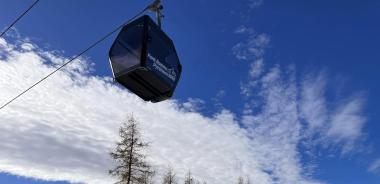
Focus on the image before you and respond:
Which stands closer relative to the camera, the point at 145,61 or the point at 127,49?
the point at 145,61

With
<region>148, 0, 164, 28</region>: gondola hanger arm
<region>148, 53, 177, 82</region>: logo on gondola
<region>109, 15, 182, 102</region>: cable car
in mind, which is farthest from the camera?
<region>148, 0, 164, 28</region>: gondola hanger arm

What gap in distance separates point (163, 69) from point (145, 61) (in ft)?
2.39

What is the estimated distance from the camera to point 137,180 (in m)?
30.3

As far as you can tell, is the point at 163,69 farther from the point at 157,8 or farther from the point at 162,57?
the point at 157,8

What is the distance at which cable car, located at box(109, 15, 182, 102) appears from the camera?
326 inches

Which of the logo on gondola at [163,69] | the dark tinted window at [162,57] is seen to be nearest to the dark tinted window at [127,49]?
the dark tinted window at [162,57]

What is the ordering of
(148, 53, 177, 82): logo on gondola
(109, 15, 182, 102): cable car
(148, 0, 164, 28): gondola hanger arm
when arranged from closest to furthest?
(109, 15, 182, 102): cable car → (148, 53, 177, 82): logo on gondola → (148, 0, 164, 28): gondola hanger arm

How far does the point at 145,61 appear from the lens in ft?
26.7

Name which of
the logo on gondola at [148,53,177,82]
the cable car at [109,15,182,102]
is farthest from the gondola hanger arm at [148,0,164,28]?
the logo on gondola at [148,53,177,82]

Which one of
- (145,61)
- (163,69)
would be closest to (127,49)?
(145,61)

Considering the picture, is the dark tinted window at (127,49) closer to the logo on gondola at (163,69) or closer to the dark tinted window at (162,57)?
the dark tinted window at (162,57)

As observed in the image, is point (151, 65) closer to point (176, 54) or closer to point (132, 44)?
point (132, 44)

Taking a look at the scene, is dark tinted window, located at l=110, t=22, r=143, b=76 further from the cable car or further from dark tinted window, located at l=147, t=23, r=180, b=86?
dark tinted window, located at l=147, t=23, r=180, b=86

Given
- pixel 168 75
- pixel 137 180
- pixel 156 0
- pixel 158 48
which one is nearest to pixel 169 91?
pixel 168 75
